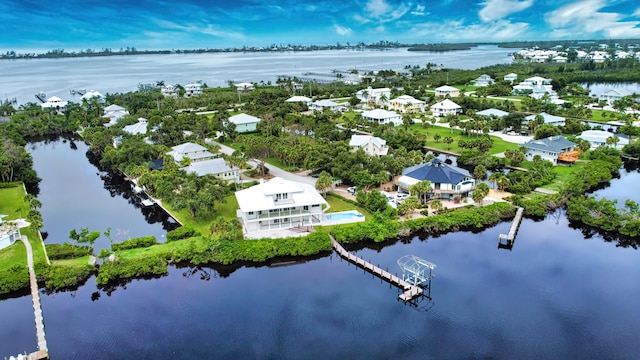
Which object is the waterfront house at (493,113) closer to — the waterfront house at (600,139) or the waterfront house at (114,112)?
the waterfront house at (600,139)

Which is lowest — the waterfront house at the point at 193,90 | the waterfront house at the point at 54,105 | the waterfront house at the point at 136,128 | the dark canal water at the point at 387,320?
the dark canal water at the point at 387,320

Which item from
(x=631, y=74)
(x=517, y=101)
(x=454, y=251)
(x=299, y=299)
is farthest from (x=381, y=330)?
(x=631, y=74)

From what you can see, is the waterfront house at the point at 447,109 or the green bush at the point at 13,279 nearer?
the green bush at the point at 13,279

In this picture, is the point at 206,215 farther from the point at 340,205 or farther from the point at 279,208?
the point at 340,205

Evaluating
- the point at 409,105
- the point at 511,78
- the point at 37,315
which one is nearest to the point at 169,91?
the point at 409,105

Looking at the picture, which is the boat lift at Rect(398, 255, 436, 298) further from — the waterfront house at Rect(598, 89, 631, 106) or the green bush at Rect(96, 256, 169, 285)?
the waterfront house at Rect(598, 89, 631, 106)

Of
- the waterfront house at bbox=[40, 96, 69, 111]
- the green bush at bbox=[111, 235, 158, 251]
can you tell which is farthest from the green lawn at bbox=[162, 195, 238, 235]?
the waterfront house at bbox=[40, 96, 69, 111]

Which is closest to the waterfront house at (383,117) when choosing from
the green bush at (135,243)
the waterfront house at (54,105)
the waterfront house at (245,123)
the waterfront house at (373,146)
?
the waterfront house at (245,123)
